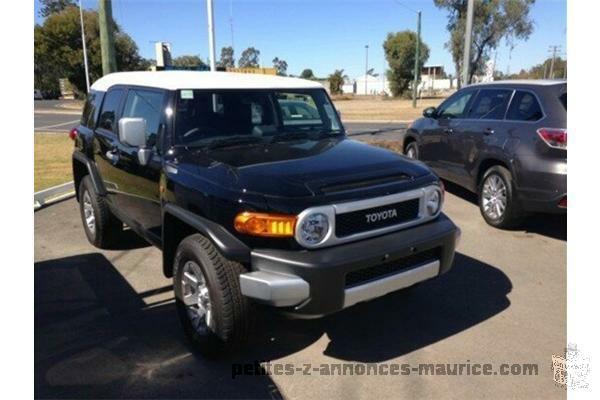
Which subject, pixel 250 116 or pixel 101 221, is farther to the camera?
pixel 101 221

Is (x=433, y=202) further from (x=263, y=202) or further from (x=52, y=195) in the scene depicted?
(x=52, y=195)

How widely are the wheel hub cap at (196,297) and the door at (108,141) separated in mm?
1844

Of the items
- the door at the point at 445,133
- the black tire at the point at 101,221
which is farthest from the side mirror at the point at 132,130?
the door at the point at 445,133

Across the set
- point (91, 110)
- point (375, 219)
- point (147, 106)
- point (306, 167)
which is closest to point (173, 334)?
point (306, 167)

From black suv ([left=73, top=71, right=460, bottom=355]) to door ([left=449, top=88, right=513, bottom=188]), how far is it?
256 cm

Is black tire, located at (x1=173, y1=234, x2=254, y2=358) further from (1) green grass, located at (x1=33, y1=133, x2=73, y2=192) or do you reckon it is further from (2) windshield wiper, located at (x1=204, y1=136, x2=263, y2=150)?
(1) green grass, located at (x1=33, y1=133, x2=73, y2=192)

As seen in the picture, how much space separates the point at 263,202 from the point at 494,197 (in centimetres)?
428

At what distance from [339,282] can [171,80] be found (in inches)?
96.0

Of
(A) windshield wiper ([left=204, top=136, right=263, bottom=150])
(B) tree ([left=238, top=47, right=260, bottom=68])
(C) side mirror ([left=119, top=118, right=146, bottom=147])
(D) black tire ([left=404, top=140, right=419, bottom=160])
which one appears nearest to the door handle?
(C) side mirror ([left=119, top=118, right=146, bottom=147])

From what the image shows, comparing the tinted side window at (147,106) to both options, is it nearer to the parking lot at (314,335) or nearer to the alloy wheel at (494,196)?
the parking lot at (314,335)

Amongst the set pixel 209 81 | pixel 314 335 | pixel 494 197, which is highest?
pixel 209 81

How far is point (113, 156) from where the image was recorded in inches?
191

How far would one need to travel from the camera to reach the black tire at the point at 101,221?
5.52 meters

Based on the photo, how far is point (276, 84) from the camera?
4547 mm
